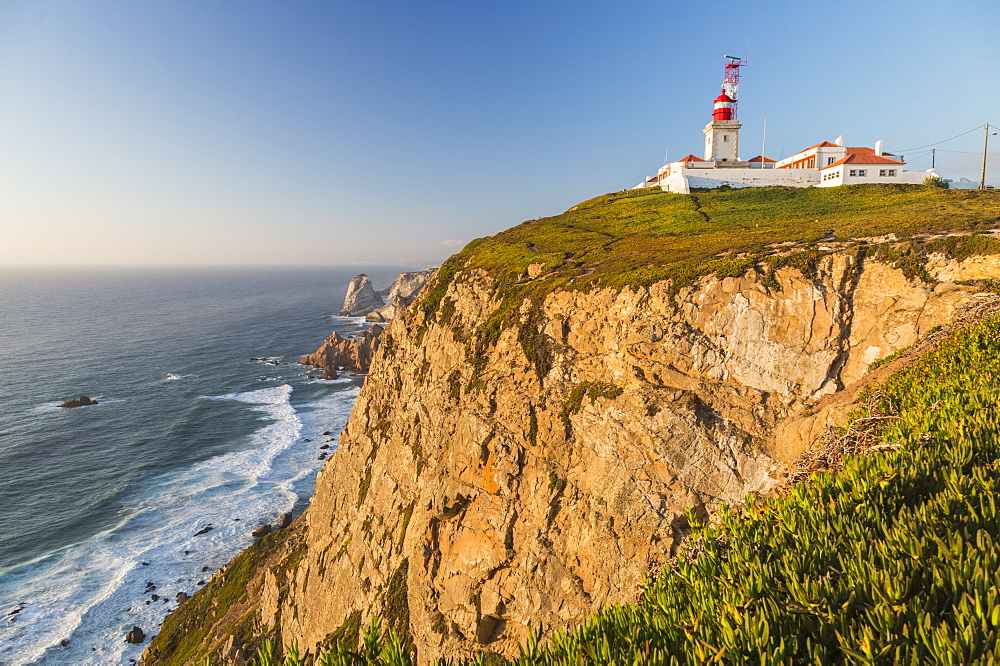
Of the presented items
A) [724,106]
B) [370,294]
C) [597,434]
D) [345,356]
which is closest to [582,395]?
[597,434]

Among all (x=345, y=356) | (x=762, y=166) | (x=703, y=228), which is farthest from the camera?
(x=345, y=356)

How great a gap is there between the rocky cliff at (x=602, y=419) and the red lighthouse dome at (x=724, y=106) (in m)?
36.7

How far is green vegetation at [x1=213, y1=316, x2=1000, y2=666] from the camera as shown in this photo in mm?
3652

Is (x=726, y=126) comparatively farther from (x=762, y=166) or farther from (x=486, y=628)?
(x=486, y=628)

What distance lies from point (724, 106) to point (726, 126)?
A: 95.0 inches

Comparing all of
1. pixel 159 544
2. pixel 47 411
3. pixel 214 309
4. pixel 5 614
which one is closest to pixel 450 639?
pixel 159 544

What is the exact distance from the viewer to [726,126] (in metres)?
54.7

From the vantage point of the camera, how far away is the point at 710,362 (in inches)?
690

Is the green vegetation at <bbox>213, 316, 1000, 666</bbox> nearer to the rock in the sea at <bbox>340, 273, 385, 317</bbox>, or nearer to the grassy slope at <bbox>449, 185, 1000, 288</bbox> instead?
the grassy slope at <bbox>449, 185, 1000, 288</bbox>

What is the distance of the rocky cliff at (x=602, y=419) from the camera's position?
15.8 meters

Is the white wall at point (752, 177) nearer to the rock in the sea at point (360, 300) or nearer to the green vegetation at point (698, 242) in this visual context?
the green vegetation at point (698, 242)

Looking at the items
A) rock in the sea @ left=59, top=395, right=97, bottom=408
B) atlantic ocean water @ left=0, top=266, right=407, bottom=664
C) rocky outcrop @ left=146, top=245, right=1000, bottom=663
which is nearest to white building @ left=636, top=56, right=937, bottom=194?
rocky outcrop @ left=146, top=245, right=1000, bottom=663

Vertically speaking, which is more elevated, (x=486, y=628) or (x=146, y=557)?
(x=486, y=628)

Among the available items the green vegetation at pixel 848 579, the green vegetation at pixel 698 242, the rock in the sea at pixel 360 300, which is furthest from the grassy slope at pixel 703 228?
the rock in the sea at pixel 360 300
